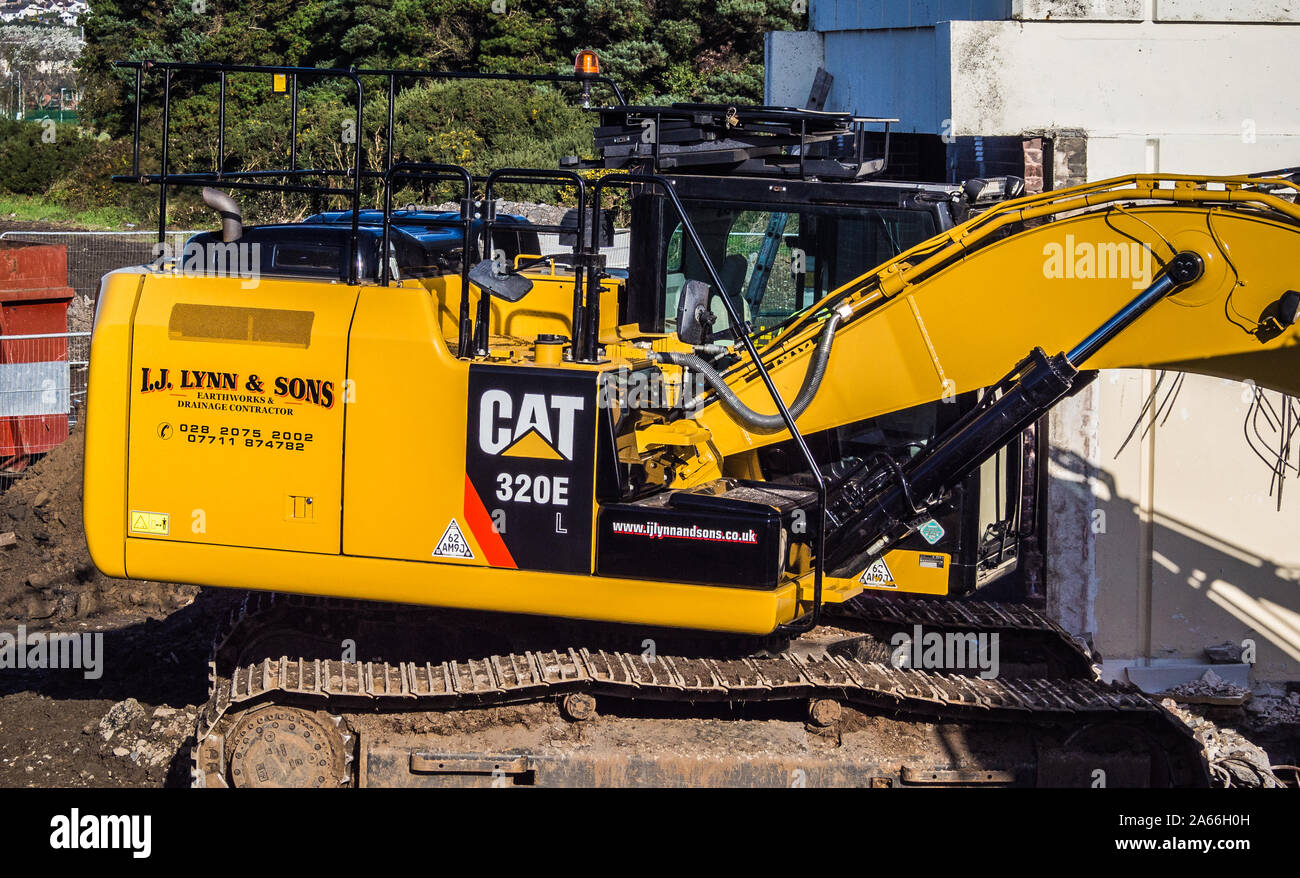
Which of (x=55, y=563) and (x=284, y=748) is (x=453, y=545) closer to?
(x=284, y=748)

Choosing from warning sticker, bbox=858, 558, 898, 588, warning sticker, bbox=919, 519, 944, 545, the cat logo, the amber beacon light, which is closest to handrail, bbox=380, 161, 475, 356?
the cat logo

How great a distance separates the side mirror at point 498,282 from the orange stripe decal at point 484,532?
0.81 meters

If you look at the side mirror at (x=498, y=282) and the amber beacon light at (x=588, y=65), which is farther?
the amber beacon light at (x=588, y=65)

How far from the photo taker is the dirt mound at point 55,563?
970cm

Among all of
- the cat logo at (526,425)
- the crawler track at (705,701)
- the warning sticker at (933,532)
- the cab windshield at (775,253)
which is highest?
the cab windshield at (775,253)

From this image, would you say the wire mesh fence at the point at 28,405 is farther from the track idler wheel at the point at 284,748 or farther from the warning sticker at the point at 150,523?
the track idler wheel at the point at 284,748

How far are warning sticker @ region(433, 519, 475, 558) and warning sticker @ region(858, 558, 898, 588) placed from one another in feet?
6.80

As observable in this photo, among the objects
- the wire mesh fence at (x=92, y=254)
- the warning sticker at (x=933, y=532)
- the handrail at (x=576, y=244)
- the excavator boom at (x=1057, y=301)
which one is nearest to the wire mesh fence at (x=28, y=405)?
the wire mesh fence at (x=92, y=254)

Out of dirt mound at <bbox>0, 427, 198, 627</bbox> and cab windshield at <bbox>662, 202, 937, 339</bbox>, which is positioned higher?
cab windshield at <bbox>662, 202, 937, 339</bbox>

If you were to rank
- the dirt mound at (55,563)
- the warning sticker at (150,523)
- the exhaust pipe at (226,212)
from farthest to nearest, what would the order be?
the dirt mound at (55,563) → the exhaust pipe at (226,212) → the warning sticker at (150,523)

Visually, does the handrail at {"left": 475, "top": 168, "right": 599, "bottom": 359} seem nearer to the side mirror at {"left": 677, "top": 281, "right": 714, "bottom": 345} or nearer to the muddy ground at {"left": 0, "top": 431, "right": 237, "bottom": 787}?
the side mirror at {"left": 677, "top": 281, "right": 714, "bottom": 345}

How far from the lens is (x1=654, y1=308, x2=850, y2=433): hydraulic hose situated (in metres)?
5.93

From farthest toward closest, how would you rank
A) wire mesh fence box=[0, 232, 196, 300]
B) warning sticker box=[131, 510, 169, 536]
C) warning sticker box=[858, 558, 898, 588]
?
1. wire mesh fence box=[0, 232, 196, 300]
2. warning sticker box=[858, 558, 898, 588]
3. warning sticker box=[131, 510, 169, 536]
